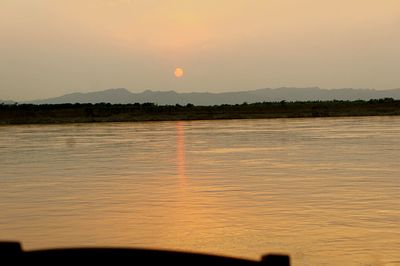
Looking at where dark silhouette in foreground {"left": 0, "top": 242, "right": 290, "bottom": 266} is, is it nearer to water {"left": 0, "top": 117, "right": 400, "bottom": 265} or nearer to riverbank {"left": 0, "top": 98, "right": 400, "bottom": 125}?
water {"left": 0, "top": 117, "right": 400, "bottom": 265}

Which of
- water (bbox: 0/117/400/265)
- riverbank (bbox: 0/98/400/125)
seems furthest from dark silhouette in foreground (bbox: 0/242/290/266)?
riverbank (bbox: 0/98/400/125)

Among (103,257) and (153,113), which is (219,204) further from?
(153,113)

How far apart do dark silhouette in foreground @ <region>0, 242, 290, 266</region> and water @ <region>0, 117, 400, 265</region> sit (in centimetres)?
670

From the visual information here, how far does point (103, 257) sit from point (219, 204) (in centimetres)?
1276

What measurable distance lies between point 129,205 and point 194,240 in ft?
15.3

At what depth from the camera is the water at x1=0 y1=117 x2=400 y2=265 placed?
1173 centimetres

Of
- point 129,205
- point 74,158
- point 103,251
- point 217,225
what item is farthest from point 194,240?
point 74,158

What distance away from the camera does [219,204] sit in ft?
53.6

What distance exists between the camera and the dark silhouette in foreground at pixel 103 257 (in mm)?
3607

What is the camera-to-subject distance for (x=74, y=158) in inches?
A: 1302

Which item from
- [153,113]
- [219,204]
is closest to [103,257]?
[219,204]

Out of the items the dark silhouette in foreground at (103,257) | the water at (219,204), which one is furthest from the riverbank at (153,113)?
the dark silhouette in foreground at (103,257)

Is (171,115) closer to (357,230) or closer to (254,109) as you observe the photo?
(254,109)

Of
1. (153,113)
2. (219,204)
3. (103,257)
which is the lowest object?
(153,113)
